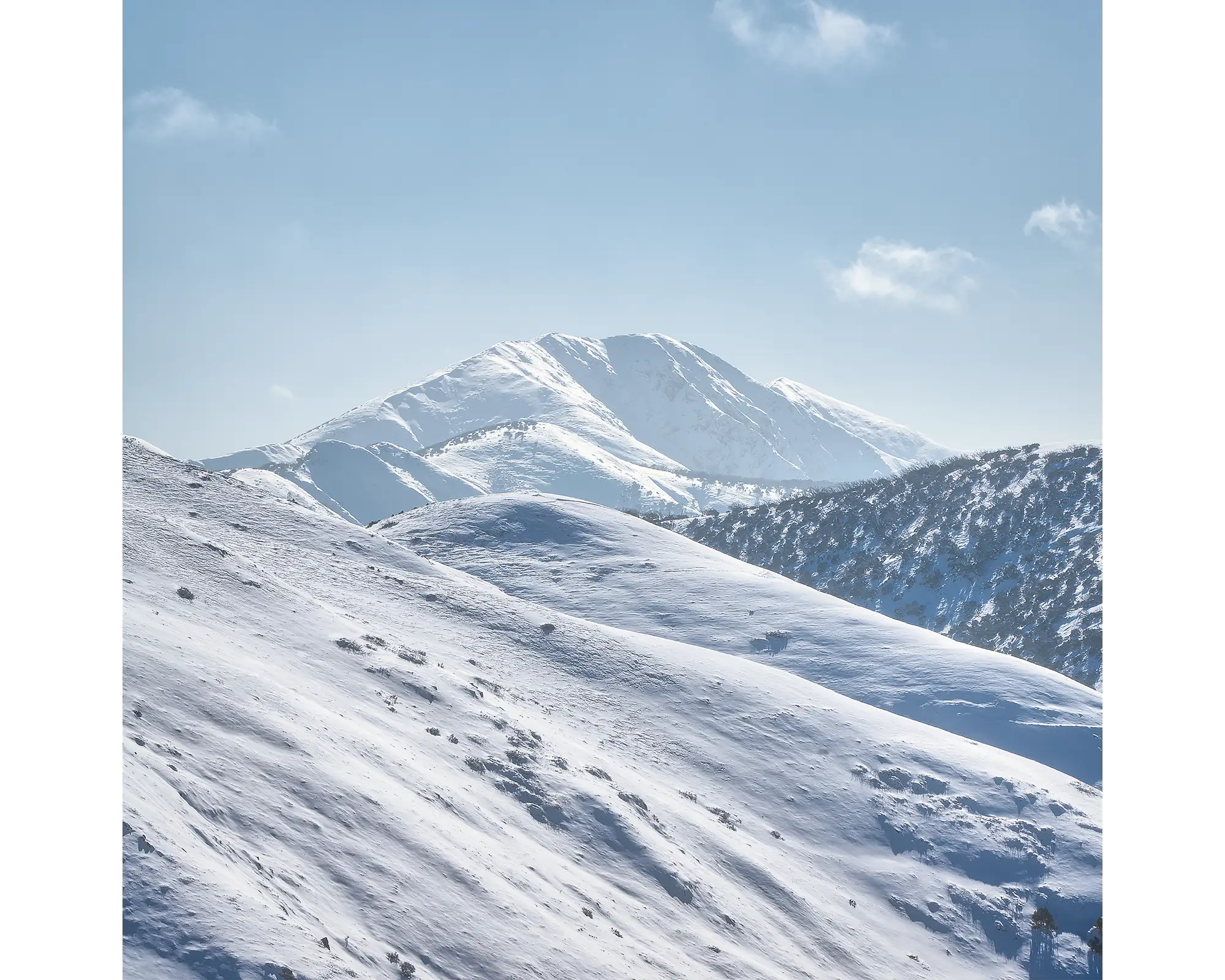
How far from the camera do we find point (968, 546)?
9331cm

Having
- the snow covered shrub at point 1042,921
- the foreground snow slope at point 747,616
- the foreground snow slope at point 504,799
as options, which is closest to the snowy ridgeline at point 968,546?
the foreground snow slope at point 747,616

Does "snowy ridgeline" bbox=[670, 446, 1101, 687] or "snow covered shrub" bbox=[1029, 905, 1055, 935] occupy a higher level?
"snowy ridgeline" bbox=[670, 446, 1101, 687]

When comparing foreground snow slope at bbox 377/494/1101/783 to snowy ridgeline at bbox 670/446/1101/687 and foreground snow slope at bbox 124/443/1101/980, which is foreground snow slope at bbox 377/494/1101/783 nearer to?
foreground snow slope at bbox 124/443/1101/980

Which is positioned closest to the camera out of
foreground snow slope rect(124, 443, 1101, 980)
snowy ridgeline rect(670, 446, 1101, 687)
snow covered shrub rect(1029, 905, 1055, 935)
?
foreground snow slope rect(124, 443, 1101, 980)

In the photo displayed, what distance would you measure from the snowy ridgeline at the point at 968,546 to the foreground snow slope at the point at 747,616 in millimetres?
18710

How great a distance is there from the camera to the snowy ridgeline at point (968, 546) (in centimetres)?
7781

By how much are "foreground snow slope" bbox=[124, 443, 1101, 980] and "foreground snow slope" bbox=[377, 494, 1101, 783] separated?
544 cm

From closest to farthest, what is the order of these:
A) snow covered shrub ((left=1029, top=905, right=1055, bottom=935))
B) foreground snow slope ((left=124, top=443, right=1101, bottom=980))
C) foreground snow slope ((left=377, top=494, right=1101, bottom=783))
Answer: foreground snow slope ((left=124, top=443, right=1101, bottom=980)) < snow covered shrub ((left=1029, top=905, right=1055, bottom=935)) < foreground snow slope ((left=377, top=494, right=1101, bottom=783))

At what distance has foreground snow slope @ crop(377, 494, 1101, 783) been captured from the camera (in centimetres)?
4812

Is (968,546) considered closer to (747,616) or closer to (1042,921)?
(747,616)

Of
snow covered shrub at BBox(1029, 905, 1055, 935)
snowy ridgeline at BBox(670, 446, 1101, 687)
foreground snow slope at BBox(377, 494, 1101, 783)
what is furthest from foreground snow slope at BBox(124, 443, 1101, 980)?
snowy ridgeline at BBox(670, 446, 1101, 687)

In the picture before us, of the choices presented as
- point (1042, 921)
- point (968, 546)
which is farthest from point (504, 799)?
point (968, 546)
